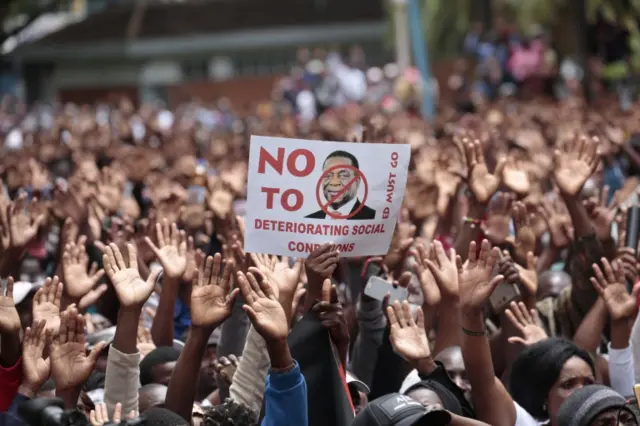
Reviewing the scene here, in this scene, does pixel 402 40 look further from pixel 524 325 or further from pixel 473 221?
pixel 524 325

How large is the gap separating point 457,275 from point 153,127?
11461 millimetres

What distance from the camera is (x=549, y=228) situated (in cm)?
732

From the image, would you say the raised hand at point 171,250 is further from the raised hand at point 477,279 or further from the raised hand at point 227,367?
the raised hand at point 477,279

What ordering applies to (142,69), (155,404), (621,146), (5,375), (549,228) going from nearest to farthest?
A: (5,375), (155,404), (549,228), (621,146), (142,69)

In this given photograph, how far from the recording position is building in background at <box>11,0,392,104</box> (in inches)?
1692

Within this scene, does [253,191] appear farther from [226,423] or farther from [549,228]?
[549,228]

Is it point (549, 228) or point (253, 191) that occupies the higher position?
point (253, 191)

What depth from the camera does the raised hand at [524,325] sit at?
5.53 m

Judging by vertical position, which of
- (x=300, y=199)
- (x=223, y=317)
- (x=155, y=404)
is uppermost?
(x=300, y=199)

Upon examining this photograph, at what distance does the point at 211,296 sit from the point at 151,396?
555mm

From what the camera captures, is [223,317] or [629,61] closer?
[223,317]

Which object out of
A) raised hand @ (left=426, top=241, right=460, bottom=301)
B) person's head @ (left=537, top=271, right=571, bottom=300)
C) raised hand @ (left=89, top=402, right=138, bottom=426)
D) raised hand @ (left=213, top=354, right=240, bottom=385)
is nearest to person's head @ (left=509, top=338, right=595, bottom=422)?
raised hand @ (left=426, top=241, right=460, bottom=301)

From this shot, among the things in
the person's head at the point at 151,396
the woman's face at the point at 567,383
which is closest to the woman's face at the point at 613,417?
the woman's face at the point at 567,383

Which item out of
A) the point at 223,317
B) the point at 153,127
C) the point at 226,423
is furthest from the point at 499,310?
the point at 153,127
